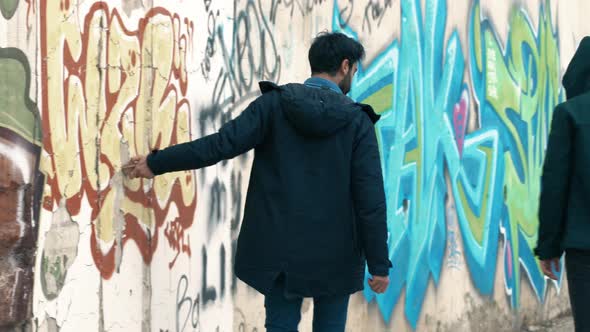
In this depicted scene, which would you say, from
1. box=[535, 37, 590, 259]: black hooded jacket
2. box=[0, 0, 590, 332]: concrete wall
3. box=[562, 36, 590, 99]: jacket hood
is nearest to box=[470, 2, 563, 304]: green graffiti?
box=[0, 0, 590, 332]: concrete wall

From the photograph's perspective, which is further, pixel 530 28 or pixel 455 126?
pixel 530 28

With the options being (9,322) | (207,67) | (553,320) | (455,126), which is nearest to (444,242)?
(455,126)

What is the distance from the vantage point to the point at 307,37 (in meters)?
5.59

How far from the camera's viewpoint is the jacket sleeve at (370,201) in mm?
3895

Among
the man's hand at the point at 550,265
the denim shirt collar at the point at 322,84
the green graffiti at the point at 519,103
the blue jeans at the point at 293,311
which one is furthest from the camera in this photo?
the green graffiti at the point at 519,103

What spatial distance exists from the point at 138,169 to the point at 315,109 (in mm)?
745

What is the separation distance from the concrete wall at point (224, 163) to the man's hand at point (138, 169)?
1.7 inches

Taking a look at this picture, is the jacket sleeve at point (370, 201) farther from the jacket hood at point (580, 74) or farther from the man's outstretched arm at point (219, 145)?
the jacket hood at point (580, 74)

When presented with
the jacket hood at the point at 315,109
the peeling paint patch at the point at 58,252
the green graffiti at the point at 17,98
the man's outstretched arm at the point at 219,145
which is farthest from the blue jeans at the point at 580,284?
the green graffiti at the point at 17,98

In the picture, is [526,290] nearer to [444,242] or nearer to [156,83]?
[444,242]

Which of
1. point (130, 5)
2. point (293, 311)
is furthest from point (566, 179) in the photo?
point (130, 5)

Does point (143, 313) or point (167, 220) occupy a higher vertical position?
point (167, 220)

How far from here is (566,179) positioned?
13.3ft

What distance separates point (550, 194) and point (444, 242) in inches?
113
